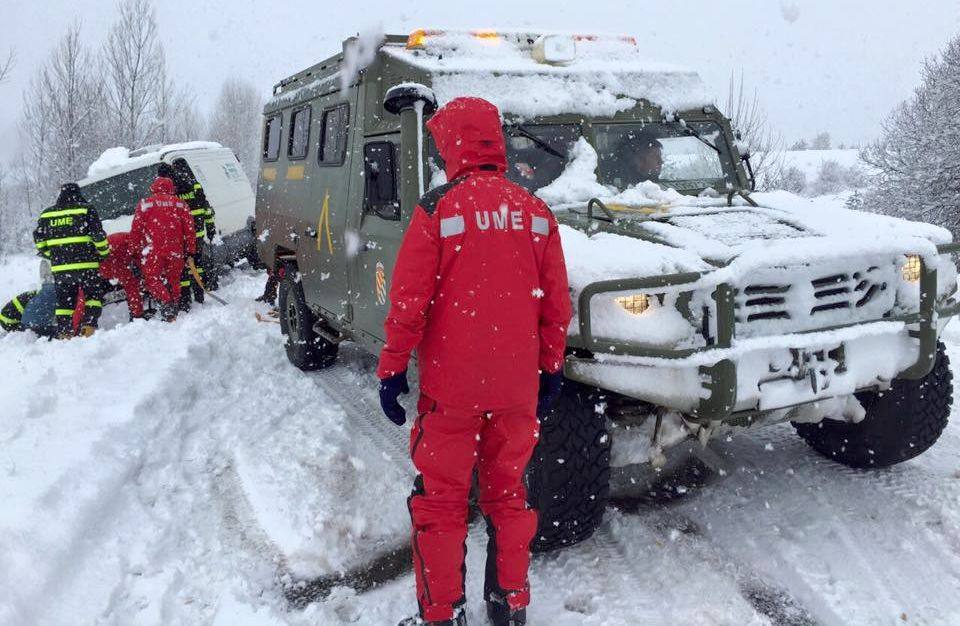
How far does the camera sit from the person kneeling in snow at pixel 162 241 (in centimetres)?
809

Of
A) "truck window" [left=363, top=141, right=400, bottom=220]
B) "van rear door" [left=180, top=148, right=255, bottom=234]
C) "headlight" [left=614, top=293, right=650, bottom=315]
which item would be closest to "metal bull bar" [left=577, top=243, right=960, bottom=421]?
"headlight" [left=614, top=293, right=650, bottom=315]

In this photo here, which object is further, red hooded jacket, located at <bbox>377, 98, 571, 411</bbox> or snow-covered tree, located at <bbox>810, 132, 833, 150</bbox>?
snow-covered tree, located at <bbox>810, 132, 833, 150</bbox>

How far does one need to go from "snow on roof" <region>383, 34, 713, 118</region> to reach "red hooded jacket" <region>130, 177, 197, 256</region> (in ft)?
15.5

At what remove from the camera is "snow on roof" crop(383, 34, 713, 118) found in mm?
4066

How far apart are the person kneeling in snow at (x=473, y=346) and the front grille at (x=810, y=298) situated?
0.83m

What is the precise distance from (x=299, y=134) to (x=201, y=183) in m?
6.92

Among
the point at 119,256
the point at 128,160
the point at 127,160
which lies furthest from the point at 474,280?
the point at 127,160

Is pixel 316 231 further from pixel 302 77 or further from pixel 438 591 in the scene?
pixel 438 591

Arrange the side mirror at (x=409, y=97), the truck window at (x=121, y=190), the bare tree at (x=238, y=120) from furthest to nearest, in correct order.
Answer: the bare tree at (x=238, y=120), the truck window at (x=121, y=190), the side mirror at (x=409, y=97)

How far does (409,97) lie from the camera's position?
3715 millimetres

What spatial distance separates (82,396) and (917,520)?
4.90 m

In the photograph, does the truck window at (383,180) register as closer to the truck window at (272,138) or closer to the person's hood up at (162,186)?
the truck window at (272,138)

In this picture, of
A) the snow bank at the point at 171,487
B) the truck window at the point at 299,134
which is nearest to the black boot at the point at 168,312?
the snow bank at the point at 171,487

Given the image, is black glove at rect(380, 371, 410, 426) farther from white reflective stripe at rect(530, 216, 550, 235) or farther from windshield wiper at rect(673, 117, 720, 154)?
windshield wiper at rect(673, 117, 720, 154)
